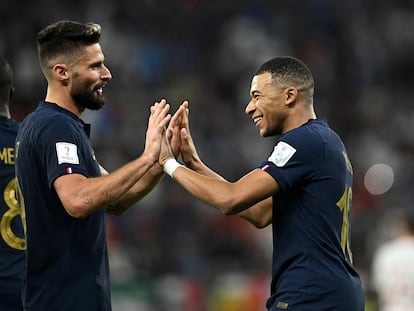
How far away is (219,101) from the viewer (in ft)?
51.0

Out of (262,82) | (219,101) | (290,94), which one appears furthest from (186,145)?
(219,101)

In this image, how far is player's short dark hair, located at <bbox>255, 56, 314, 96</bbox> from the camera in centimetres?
570

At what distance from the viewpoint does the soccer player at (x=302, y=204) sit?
5402 millimetres

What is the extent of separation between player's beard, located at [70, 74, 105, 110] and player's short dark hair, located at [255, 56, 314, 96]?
96cm

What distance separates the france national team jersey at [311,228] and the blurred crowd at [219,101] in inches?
230

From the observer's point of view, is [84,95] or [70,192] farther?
[84,95]

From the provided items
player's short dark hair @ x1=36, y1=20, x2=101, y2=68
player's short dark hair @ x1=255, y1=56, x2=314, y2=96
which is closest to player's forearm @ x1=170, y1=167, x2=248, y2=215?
player's short dark hair @ x1=255, y1=56, x2=314, y2=96

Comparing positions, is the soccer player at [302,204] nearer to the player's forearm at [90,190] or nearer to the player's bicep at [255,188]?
the player's bicep at [255,188]

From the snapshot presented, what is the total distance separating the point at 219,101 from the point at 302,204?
1013cm

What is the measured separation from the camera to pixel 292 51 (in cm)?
1669

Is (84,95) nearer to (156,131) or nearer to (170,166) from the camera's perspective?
(156,131)

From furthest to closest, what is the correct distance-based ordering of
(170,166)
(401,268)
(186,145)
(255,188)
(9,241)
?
(401,268) < (186,145) < (9,241) < (170,166) < (255,188)

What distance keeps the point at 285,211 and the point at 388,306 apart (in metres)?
3.77

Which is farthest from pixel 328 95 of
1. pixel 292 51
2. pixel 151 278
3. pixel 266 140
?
pixel 151 278
